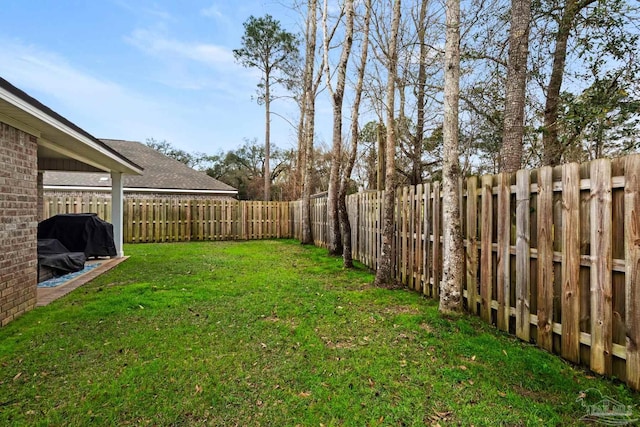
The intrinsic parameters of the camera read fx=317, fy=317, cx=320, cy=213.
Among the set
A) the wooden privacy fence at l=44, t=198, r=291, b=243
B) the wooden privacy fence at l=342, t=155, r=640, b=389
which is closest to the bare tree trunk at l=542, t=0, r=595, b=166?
the wooden privacy fence at l=342, t=155, r=640, b=389

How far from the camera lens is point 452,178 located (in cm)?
371

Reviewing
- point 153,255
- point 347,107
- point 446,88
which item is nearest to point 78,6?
point 153,255

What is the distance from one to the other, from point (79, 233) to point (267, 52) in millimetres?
14574

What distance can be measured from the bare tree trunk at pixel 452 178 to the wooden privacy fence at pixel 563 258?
0.85 ft

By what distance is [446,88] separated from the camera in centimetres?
380

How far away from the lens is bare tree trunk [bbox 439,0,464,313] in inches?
144

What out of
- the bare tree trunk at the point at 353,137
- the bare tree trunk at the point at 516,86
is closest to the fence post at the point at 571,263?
the bare tree trunk at the point at 516,86

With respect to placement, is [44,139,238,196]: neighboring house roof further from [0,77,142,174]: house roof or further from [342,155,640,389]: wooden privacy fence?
[342,155,640,389]: wooden privacy fence

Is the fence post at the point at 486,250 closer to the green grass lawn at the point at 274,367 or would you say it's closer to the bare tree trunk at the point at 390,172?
the green grass lawn at the point at 274,367

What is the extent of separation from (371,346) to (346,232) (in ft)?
13.7

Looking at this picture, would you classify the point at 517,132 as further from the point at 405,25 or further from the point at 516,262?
the point at 405,25

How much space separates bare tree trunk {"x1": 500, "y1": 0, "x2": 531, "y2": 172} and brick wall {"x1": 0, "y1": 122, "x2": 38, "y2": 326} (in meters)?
6.31

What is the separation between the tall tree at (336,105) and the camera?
6.66m

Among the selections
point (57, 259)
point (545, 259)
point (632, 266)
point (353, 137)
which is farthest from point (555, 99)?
point (57, 259)
